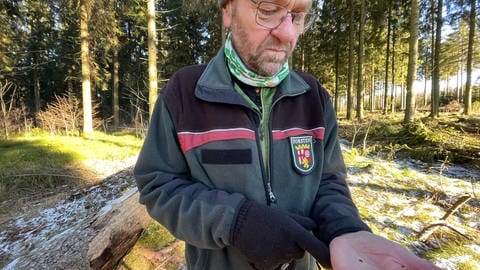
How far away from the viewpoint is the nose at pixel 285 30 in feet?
3.95

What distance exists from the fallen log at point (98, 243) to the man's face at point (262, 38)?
2546 millimetres

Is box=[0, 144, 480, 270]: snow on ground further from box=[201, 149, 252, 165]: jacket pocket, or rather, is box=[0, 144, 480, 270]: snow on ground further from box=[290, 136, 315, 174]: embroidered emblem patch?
box=[201, 149, 252, 165]: jacket pocket

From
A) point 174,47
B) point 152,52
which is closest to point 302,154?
point 152,52

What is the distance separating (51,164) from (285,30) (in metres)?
9.35

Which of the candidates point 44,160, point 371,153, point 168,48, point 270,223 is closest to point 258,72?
point 270,223

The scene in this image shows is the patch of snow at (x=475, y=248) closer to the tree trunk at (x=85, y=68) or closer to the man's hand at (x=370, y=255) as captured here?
the man's hand at (x=370, y=255)

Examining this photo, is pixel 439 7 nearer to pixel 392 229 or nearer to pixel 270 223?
pixel 392 229

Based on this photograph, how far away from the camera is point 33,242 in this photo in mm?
4984

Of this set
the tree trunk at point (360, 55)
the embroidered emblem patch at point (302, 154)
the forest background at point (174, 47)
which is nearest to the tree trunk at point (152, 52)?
the forest background at point (174, 47)

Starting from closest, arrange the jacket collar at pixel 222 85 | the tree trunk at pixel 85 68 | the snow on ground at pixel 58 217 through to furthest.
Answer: the jacket collar at pixel 222 85 < the snow on ground at pixel 58 217 < the tree trunk at pixel 85 68

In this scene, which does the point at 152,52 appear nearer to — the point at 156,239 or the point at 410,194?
the point at 156,239

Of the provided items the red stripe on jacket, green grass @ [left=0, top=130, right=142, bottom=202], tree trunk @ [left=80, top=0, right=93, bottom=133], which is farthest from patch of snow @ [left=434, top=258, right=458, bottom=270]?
tree trunk @ [left=80, top=0, right=93, bottom=133]

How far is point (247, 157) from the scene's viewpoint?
1.15 m

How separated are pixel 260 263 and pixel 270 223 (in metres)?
0.14
